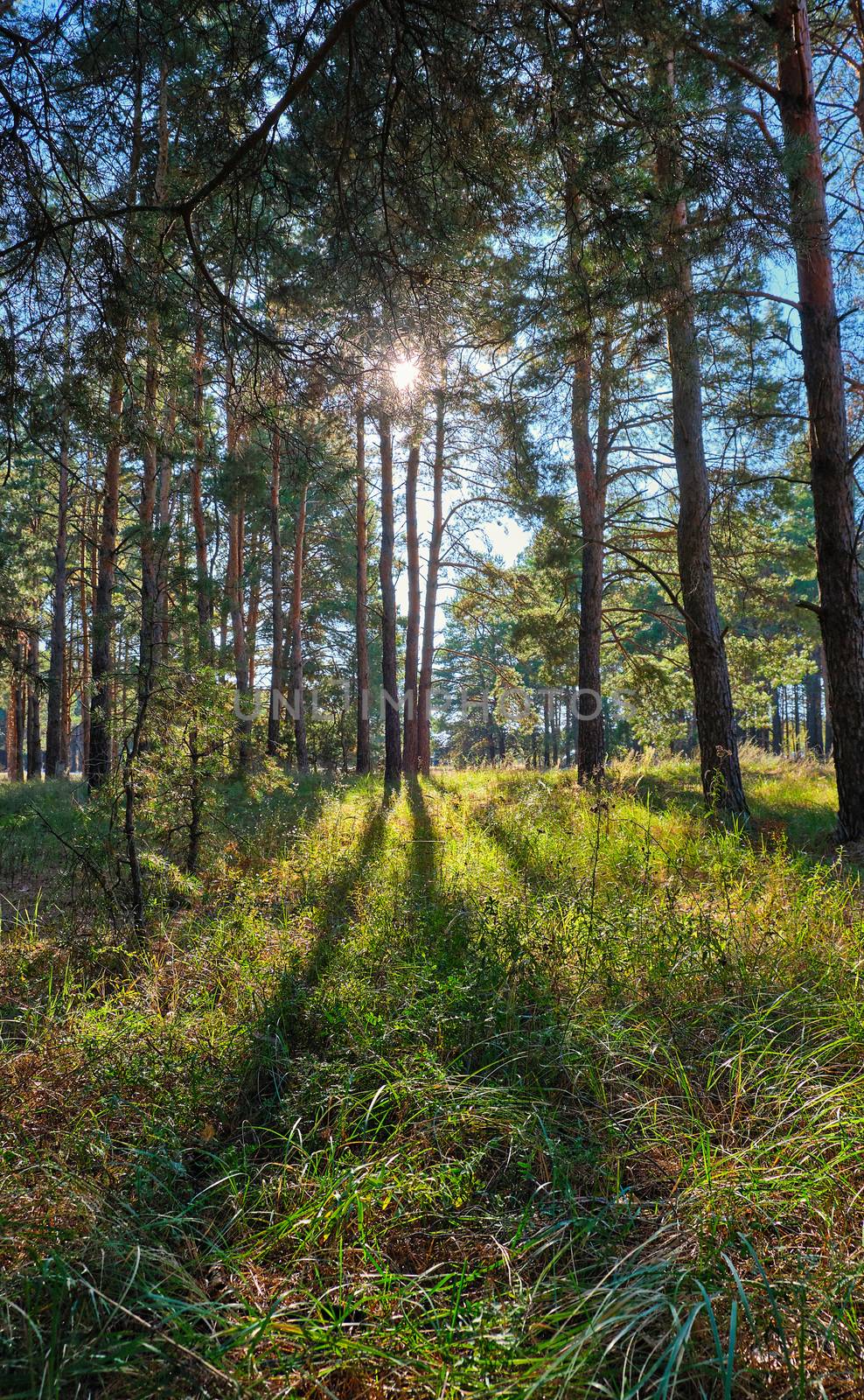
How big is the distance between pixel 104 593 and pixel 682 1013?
29.7 feet

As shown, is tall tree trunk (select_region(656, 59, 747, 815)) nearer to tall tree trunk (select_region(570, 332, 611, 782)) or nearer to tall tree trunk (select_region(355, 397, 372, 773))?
tall tree trunk (select_region(570, 332, 611, 782))

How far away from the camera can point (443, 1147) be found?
196 cm

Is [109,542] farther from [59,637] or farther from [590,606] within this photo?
[590,606]

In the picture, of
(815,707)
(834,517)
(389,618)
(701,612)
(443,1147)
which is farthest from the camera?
(815,707)

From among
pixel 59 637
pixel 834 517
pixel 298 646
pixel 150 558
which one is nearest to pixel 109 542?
pixel 150 558

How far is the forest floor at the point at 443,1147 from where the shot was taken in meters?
1.33

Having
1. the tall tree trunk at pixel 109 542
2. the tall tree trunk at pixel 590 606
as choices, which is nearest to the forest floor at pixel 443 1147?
the tall tree trunk at pixel 109 542

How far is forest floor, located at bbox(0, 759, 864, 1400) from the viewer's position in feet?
4.35

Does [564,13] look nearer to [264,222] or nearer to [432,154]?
[432,154]

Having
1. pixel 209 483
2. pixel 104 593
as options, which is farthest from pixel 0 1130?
pixel 209 483

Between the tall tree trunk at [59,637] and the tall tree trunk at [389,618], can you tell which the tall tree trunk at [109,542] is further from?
the tall tree trunk at [59,637]

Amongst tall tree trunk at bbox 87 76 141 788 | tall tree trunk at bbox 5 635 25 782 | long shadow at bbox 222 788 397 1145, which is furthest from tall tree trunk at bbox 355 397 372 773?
long shadow at bbox 222 788 397 1145

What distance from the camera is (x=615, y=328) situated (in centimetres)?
363

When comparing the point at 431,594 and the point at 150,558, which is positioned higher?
Result: the point at 431,594
